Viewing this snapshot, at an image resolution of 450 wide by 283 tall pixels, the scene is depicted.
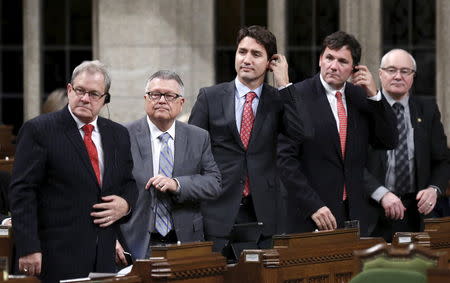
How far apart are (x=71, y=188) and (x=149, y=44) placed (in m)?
7.51

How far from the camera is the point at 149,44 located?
14.5 m

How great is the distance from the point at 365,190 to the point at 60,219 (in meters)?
2.61

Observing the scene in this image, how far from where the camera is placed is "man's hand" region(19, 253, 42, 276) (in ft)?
22.6

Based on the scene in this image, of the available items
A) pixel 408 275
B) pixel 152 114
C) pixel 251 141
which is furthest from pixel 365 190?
pixel 408 275

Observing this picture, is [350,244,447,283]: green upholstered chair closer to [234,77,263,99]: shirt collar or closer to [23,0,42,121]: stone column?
[234,77,263,99]: shirt collar

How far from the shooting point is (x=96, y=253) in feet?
23.5

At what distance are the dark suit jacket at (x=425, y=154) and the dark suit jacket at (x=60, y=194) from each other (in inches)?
101

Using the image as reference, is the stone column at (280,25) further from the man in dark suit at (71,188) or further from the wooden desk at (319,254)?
the man in dark suit at (71,188)

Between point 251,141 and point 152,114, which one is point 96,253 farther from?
point 251,141

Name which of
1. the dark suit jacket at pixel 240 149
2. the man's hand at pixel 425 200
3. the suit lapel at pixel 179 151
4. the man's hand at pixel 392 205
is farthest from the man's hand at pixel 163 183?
the man's hand at pixel 425 200

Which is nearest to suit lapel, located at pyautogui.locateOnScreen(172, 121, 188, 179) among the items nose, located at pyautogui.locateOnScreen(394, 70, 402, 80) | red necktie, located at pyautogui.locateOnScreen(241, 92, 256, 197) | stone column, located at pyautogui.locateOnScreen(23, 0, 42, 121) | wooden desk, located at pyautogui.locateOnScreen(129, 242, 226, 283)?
red necktie, located at pyautogui.locateOnScreen(241, 92, 256, 197)

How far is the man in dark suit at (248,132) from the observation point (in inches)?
327

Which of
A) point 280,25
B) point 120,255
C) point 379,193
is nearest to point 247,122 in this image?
point 379,193

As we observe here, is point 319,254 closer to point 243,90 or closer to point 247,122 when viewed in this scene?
point 247,122
